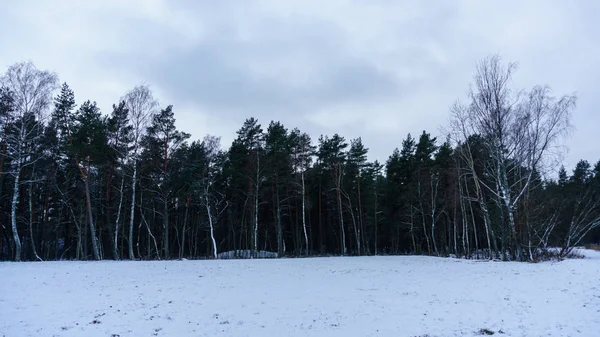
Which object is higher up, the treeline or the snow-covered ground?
the treeline

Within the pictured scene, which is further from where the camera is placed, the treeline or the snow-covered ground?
the treeline

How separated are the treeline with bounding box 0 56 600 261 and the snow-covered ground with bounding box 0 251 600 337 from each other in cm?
903

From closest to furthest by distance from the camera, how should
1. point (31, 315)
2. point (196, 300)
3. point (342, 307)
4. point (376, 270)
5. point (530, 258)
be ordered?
1. point (31, 315)
2. point (342, 307)
3. point (196, 300)
4. point (376, 270)
5. point (530, 258)

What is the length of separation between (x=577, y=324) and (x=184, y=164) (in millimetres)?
29090

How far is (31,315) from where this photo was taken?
33.2 ft

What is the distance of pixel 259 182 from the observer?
108ft

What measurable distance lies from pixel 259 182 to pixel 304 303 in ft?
70.6

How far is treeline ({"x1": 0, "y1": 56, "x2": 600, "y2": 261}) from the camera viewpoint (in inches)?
943

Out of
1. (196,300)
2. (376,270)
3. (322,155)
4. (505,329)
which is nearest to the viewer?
(505,329)

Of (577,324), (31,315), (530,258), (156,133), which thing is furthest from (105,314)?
(530,258)

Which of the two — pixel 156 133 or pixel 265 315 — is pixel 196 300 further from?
pixel 156 133

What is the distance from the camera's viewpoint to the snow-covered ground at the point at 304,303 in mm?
9180

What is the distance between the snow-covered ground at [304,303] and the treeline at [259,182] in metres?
9.03

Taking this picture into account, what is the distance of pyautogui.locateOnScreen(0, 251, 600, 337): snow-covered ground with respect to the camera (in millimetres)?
9180
